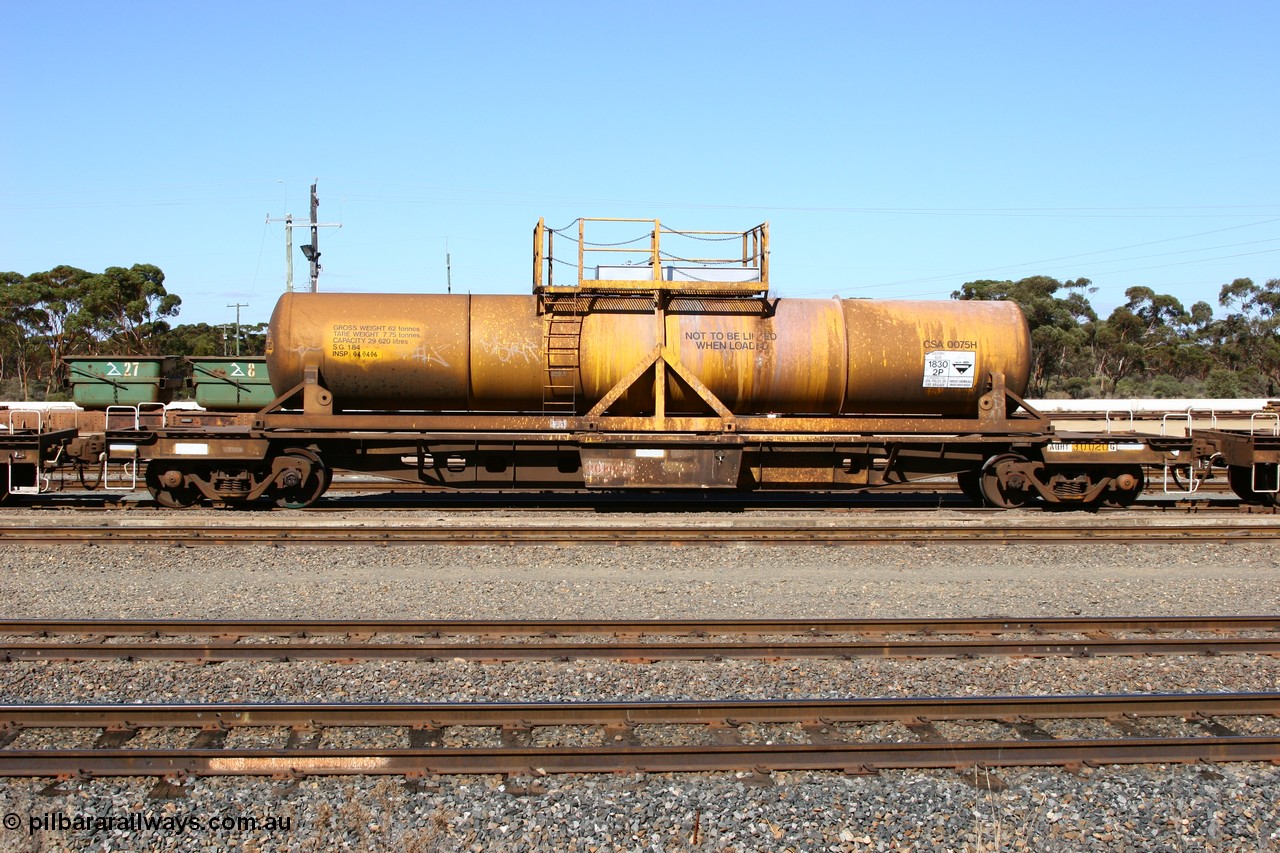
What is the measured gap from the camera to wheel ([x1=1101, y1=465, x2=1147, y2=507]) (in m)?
14.7

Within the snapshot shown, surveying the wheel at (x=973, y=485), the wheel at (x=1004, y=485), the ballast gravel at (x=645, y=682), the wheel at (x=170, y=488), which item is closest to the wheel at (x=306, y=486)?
the wheel at (x=170, y=488)

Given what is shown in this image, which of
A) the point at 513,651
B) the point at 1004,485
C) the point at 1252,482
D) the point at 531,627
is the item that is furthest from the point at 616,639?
the point at 1252,482

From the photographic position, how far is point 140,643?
724cm

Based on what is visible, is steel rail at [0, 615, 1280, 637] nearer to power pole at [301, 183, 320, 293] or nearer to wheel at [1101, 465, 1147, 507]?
wheel at [1101, 465, 1147, 507]

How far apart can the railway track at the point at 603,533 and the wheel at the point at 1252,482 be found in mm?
3174

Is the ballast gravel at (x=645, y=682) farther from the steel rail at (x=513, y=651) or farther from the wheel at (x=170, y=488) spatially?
the wheel at (x=170, y=488)

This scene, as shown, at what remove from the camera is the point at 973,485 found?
15.5m

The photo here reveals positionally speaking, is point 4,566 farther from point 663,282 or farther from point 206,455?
point 663,282

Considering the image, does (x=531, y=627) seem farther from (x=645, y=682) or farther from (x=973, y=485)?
(x=973, y=485)

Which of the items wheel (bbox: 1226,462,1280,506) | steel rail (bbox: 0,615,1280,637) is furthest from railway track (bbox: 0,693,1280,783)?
wheel (bbox: 1226,462,1280,506)

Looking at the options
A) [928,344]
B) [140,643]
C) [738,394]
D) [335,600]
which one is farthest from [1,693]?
[928,344]

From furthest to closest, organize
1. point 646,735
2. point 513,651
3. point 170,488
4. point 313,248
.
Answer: point 313,248, point 170,488, point 513,651, point 646,735

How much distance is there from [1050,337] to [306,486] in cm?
6297

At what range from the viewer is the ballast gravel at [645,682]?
4.51 m
